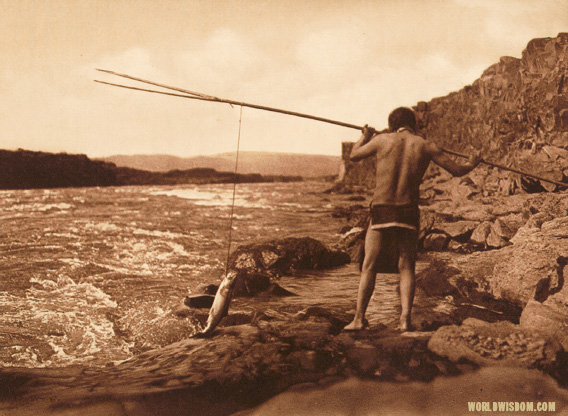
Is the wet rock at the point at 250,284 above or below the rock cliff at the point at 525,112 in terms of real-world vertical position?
below

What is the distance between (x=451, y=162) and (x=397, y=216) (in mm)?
623

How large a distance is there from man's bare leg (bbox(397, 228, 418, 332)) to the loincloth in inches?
2.8

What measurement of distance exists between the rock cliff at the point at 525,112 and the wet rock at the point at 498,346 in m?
7.12

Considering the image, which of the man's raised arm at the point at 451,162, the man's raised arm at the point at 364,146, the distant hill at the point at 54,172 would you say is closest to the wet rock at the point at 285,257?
the man's raised arm at the point at 364,146

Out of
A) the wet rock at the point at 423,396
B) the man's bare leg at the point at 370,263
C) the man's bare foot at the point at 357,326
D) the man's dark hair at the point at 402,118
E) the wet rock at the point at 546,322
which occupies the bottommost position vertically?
the wet rock at the point at 423,396

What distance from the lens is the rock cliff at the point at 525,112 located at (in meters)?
10.1

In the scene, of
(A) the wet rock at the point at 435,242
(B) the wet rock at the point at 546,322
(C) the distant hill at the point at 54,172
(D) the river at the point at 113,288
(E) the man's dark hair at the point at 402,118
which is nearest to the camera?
(B) the wet rock at the point at 546,322

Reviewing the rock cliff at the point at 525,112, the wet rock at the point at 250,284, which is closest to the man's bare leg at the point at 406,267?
the wet rock at the point at 250,284

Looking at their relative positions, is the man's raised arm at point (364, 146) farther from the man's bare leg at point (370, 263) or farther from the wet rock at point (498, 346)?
the wet rock at point (498, 346)

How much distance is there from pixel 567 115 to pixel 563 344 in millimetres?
9276

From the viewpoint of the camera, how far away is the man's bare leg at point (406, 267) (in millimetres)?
3476

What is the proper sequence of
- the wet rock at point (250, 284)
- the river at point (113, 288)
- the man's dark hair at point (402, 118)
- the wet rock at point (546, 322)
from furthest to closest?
the wet rock at point (250, 284), the river at point (113, 288), the man's dark hair at point (402, 118), the wet rock at point (546, 322)

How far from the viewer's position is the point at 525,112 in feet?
48.3

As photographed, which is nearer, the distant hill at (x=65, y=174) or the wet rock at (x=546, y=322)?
the wet rock at (x=546, y=322)
